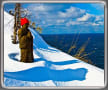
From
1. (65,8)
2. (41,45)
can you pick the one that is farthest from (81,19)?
(41,45)

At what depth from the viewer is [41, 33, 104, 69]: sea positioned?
473cm

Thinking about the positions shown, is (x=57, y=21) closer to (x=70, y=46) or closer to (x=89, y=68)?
(x=70, y=46)

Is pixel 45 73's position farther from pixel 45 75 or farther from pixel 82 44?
pixel 82 44

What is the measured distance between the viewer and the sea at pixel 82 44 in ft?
15.5

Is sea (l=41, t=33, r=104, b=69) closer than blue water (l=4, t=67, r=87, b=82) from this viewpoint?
No

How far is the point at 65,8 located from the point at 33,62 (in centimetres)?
97

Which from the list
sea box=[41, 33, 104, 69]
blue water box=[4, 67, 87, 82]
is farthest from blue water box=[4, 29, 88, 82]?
sea box=[41, 33, 104, 69]

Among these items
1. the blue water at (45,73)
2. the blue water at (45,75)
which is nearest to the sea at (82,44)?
the blue water at (45,73)

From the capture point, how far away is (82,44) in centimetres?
484

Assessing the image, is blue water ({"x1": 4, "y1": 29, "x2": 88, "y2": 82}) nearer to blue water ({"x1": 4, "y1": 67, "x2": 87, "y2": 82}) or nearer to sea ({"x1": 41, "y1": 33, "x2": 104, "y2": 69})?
blue water ({"x1": 4, "y1": 67, "x2": 87, "y2": 82})

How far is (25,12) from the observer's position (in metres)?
4.71

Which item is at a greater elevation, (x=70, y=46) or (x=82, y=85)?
(x=70, y=46)

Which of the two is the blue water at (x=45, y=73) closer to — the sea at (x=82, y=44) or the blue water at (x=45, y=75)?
the blue water at (x=45, y=75)

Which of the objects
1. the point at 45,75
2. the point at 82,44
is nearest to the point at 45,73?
the point at 45,75
